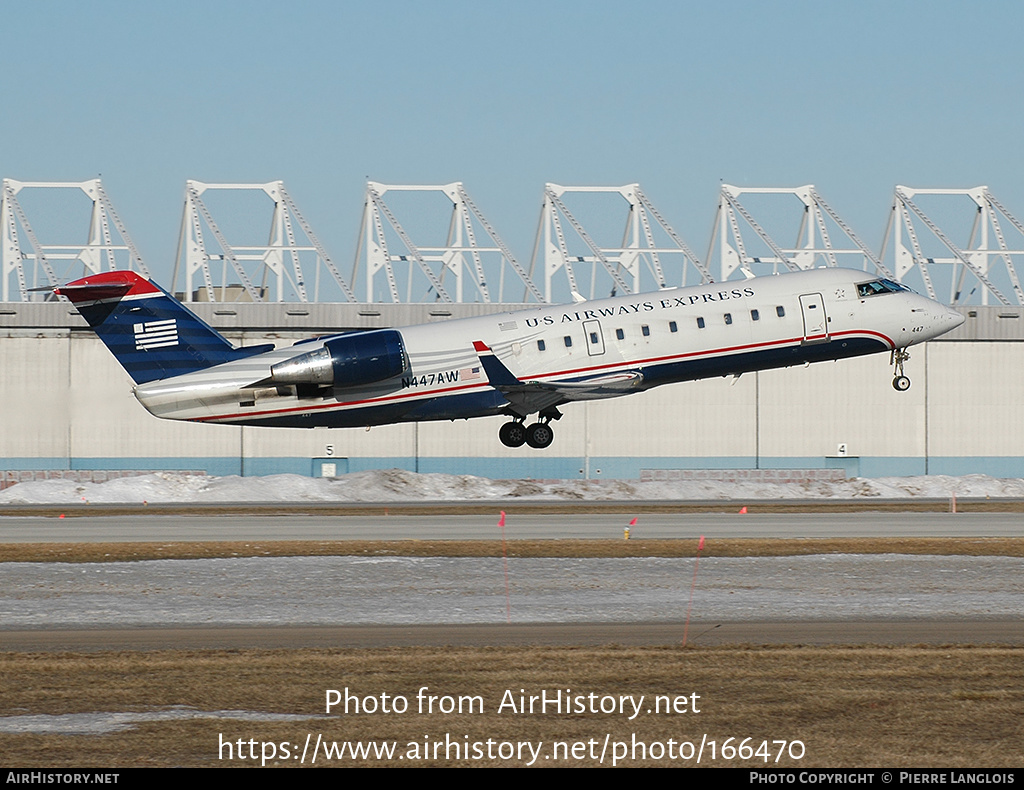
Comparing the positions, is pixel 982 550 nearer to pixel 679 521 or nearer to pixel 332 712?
pixel 679 521

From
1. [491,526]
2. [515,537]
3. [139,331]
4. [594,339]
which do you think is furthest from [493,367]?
[139,331]

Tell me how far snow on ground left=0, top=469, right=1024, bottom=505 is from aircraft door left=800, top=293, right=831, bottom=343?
21.0 metres

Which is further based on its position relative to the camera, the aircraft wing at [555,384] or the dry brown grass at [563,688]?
the aircraft wing at [555,384]

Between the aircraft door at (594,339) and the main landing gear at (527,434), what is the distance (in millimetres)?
2772

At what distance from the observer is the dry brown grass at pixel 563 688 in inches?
500

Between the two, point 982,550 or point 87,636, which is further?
point 982,550

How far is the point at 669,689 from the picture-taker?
51.1ft

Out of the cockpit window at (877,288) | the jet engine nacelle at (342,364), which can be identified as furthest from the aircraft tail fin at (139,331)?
the cockpit window at (877,288)

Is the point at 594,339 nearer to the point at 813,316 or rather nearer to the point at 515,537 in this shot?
the point at 515,537

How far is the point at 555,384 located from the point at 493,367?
70.3 inches

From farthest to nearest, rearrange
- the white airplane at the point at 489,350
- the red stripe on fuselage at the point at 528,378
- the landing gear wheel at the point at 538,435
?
1. the landing gear wheel at the point at 538,435
2. the red stripe on fuselage at the point at 528,378
3. the white airplane at the point at 489,350

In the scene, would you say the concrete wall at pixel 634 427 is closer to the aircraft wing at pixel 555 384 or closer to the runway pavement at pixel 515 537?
the runway pavement at pixel 515 537
